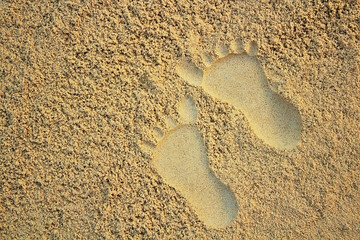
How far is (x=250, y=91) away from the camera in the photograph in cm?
95

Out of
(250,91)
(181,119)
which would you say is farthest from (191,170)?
(250,91)

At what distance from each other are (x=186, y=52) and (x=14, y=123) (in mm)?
702

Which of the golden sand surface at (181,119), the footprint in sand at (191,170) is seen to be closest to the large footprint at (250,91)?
the golden sand surface at (181,119)

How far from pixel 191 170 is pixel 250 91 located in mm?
369

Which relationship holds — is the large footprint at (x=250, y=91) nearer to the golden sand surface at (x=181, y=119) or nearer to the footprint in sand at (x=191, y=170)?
the golden sand surface at (x=181, y=119)

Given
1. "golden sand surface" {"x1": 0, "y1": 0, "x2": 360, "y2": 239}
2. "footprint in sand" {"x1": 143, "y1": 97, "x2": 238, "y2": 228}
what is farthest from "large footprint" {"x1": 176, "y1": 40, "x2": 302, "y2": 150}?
"footprint in sand" {"x1": 143, "y1": 97, "x2": 238, "y2": 228}

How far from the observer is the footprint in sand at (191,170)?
0.95m

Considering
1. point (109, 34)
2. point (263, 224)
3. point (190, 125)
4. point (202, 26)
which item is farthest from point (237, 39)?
point (263, 224)

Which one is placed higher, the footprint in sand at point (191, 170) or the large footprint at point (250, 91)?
the large footprint at point (250, 91)

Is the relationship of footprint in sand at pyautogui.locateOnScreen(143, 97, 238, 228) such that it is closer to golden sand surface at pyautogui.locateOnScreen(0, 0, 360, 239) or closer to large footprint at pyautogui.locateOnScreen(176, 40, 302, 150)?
golden sand surface at pyautogui.locateOnScreen(0, 0, 360, 239)

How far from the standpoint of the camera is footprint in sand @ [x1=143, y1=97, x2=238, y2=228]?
3.11 ft

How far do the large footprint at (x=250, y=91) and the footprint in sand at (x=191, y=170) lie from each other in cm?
11

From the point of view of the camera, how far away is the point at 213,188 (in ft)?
3.12

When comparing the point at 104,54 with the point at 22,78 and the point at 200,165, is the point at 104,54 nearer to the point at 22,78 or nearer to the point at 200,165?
the point at 22,78
